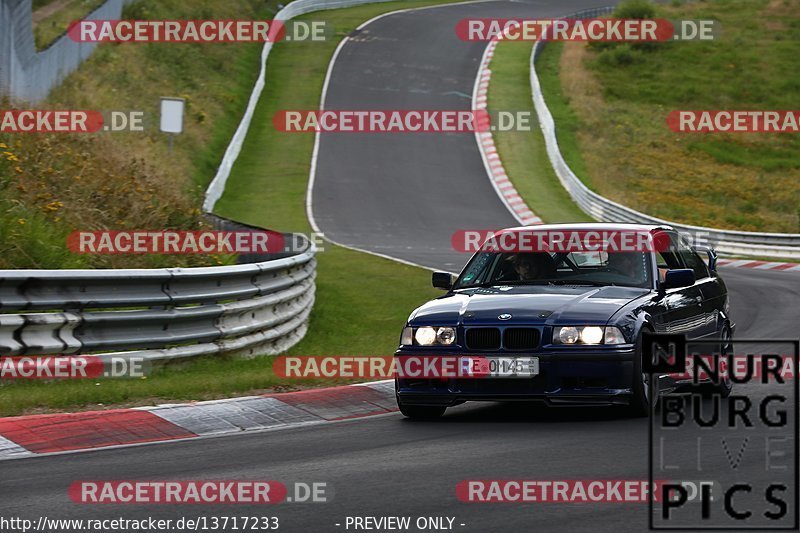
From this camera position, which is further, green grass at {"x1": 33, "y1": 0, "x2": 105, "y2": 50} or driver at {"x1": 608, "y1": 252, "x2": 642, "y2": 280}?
green grass at {"x1": 33, "y1": 0, "x2": 105, "y2": 50}

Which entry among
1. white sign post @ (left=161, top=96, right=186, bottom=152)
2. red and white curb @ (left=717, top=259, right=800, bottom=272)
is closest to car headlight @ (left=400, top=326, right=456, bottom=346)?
white sign post @ (left=161, top=96, right=186, bottom=152)

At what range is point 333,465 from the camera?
24.9 feet

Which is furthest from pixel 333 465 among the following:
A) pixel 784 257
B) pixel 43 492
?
pixel 784 257

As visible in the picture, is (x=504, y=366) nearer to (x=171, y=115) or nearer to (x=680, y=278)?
(x=680, y=278)

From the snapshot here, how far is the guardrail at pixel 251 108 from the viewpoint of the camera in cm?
3481

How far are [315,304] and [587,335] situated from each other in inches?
369

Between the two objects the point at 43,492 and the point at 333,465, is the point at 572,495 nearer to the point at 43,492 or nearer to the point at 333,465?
the point at 333,465

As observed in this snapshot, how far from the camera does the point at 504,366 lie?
922 cm

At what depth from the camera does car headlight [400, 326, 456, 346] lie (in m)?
9.46

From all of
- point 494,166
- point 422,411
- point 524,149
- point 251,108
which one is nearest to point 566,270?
point 422,411

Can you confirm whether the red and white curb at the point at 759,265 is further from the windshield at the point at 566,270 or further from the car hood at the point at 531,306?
the car hood at the point at 531,306

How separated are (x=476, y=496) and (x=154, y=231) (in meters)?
10.3

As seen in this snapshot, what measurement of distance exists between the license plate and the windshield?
121 centimetres

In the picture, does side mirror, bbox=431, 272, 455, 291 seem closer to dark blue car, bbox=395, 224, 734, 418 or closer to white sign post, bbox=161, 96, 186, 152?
dark blue car, bbox=395, 224, 734, 418
